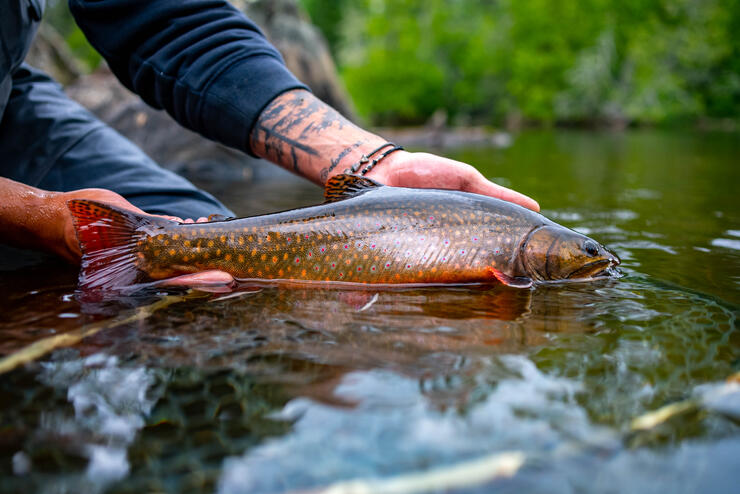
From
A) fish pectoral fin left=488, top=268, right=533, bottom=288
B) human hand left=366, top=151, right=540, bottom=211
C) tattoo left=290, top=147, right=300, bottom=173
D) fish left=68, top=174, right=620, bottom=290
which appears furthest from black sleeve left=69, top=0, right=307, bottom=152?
fish pectoral fin left=488, top=268, right=533, bottom=288

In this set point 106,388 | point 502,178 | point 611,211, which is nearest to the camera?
point 106,388

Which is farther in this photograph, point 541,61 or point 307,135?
point 541,61

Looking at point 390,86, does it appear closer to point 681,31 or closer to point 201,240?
point 681,31

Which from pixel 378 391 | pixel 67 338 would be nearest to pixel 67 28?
pixel 67 338

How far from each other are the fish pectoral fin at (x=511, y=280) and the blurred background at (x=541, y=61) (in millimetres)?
38481

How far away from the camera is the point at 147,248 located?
2730 mm

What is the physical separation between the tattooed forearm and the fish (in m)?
0.81

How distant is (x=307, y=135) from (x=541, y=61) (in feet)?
159

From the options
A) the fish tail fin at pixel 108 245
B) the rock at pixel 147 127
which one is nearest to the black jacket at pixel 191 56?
the fish tail fin at pixel 108 245

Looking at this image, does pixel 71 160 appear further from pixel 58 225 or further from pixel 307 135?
pixel 307 135

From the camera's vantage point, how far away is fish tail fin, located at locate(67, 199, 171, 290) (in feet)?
8.72

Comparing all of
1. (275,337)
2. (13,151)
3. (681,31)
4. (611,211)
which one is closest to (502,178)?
(611,211)

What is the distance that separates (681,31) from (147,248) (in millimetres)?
45939

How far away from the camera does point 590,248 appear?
2910 mm
